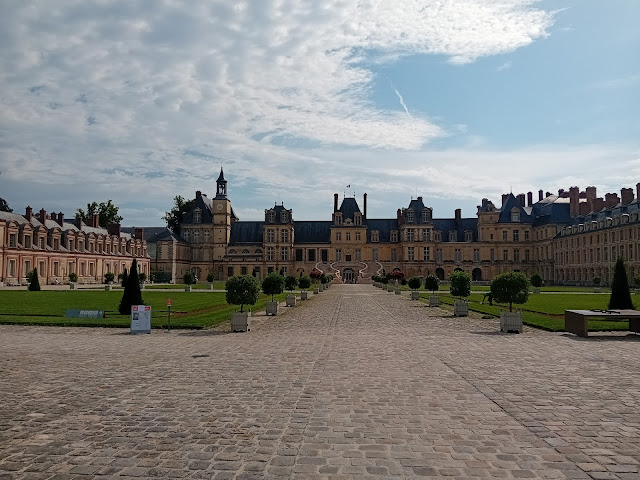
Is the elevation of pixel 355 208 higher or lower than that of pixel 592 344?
higher

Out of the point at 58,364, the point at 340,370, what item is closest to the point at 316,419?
the point at 340,370

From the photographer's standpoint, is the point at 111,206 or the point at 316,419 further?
the point at 111,206

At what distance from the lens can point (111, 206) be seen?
9200 centimetres

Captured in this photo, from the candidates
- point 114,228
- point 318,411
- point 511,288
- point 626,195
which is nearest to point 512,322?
point 511,288

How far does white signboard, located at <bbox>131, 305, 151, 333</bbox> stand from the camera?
715 inches

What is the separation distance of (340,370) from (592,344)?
8.65m

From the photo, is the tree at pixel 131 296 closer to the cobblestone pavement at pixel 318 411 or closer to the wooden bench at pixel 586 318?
the cobblestone pavement at pixel 318 411

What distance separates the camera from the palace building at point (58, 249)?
195 ft

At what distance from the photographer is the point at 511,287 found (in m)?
21.9

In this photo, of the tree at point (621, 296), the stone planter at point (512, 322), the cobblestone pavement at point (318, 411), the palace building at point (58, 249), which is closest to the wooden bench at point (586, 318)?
the stone planter at point (512, 322)

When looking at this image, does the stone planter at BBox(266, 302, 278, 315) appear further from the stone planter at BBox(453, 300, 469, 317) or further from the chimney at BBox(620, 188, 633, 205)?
the chimney at BBox(620, 188, 633, 205)

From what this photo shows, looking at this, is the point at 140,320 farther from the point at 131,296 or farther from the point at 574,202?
the point at 574,202

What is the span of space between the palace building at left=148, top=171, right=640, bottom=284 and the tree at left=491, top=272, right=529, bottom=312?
67303 millimetres

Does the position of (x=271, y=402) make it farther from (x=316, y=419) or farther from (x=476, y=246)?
(x=476, y=246)
